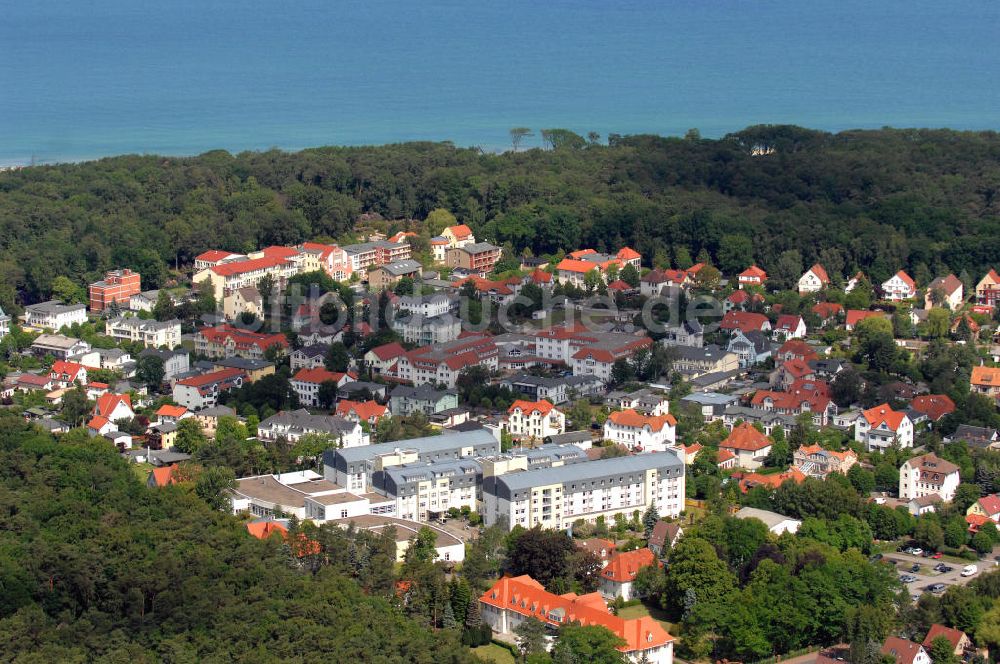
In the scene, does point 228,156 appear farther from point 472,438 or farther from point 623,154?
point 472,438

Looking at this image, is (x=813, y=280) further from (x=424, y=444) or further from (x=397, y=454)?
(x=397, y=454)

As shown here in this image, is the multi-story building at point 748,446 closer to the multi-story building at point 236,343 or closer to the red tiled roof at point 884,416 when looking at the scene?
the red tiled roof at point 884,416

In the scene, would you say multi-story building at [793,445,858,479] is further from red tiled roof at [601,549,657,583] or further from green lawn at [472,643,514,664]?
green lawn at [472,643,514,664]

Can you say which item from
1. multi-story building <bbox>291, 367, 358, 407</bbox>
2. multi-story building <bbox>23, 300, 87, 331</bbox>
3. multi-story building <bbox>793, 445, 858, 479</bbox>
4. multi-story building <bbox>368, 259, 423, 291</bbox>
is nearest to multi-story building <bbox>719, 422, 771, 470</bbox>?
multi-story building <bbox>793, 445, 858, 479</bbox>

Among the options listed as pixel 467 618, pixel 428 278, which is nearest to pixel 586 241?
pixel 428 278

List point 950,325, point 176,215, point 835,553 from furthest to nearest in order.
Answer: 1. point 176,215
2. point 950,325
3. point 835,553

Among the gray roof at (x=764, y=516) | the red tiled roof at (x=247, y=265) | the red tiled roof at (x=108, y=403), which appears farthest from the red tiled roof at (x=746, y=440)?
the red tiled roof at (x=247, y=265)
